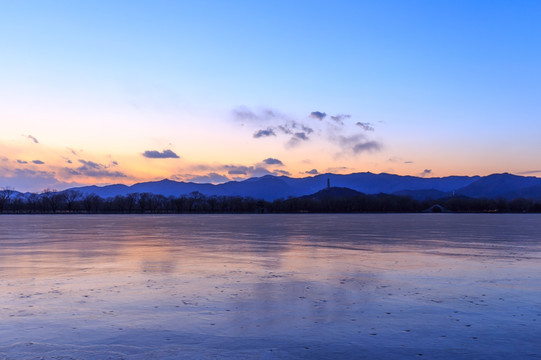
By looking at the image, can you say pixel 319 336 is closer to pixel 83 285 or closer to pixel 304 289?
pixel 304 289

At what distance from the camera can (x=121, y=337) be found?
26.6 feet

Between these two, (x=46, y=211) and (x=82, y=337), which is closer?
(x=82, y=337)

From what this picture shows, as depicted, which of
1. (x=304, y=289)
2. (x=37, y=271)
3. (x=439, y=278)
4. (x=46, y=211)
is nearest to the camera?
(x=304, y=289)

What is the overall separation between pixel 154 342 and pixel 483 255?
18.5 meters

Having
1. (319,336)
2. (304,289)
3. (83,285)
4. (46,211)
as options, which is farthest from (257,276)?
(46,211)

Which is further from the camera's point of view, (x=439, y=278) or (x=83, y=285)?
(x=439, y=278)

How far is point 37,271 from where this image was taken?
16.1m

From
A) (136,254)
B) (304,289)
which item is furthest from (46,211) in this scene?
(304,289)

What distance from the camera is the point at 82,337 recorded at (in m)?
8.08

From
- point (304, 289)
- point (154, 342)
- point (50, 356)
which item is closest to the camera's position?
point (50, 356)

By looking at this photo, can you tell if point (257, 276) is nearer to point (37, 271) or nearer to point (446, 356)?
point (37, 271)

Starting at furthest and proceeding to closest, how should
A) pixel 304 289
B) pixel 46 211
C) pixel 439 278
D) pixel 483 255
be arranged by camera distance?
1. pixel 46 211
2. pixel 483 255
3. pixel 439 278
4. pixel 304 289

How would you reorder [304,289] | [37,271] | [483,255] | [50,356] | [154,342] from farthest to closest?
1. [483,255]
2. [37,271]
3. [304,289]
4. [154,342]
5. [50,356]

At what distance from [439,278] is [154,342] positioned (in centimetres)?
1031
